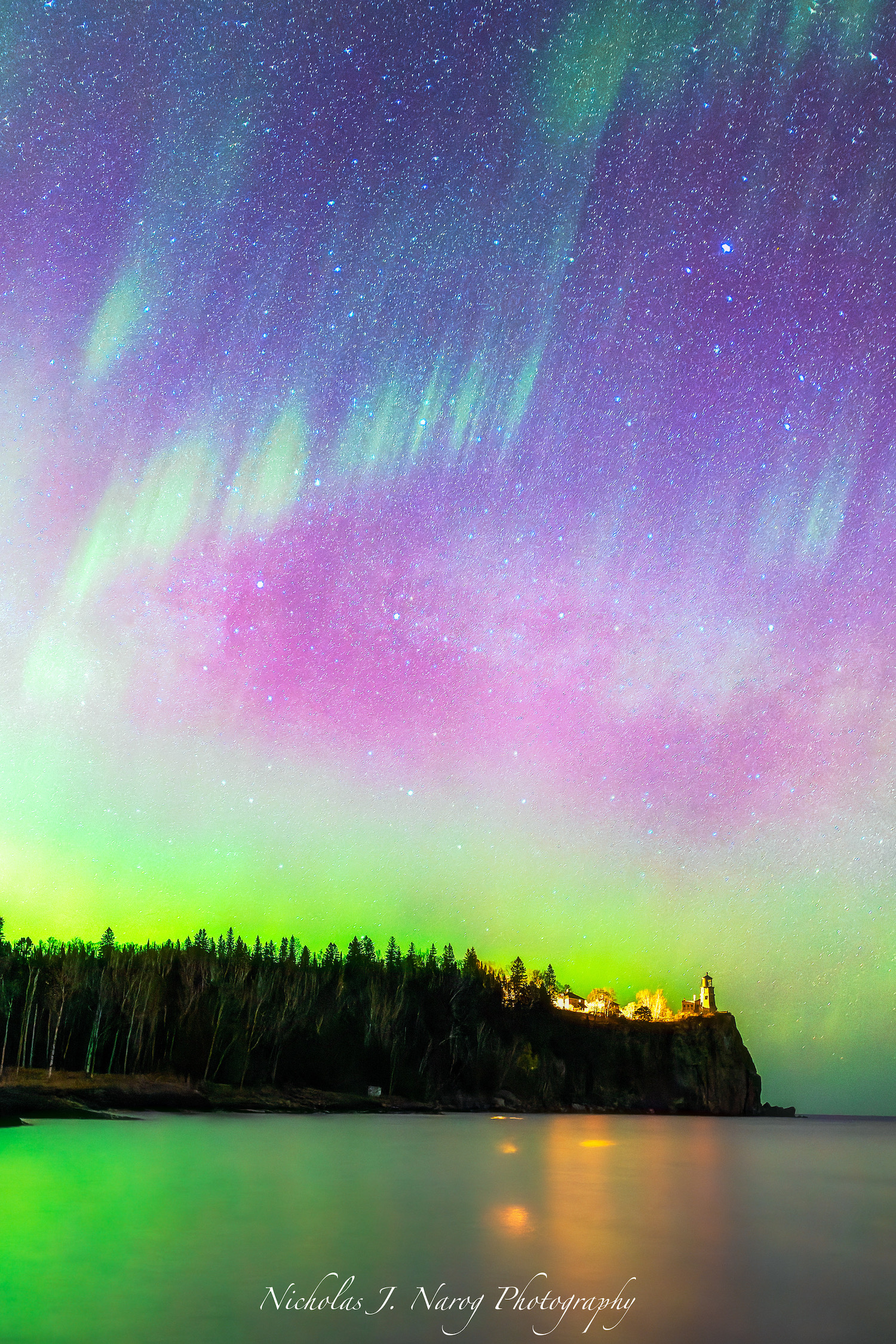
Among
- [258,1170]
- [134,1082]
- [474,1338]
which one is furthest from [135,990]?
[474,1338]

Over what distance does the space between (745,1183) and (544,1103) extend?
10637cm

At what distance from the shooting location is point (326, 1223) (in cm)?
1927

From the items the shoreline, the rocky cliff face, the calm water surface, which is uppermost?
the calm water surface

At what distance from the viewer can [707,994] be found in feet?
623

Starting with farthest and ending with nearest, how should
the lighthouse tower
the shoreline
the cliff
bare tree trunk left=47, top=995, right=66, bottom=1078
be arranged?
1. the lighthouse tower
2. the cliff
3. bare tree trunk left=47, top=995, right=66, bottom=1078
4. the shoreline

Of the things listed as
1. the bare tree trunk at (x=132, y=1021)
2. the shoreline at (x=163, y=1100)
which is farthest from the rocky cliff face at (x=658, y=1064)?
the bare tree trunk at (x=132, y=1021)

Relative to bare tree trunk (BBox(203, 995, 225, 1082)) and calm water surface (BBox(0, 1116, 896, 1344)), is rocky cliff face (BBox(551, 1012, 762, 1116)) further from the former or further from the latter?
calm water surface (BBox(0, 1116, 896, 1344))

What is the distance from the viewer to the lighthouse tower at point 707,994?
188 m

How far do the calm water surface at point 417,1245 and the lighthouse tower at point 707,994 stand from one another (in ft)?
524

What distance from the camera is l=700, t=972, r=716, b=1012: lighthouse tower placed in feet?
618

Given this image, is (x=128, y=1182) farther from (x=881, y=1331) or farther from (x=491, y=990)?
(x=491, y=990)

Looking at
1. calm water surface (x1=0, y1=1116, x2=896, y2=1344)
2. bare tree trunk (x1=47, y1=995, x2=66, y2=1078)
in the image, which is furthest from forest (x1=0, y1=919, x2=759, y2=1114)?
calm water surface (x1=0, y1=1116, x2=896, y2=1344)

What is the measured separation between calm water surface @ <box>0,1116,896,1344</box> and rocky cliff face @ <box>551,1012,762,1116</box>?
4317 inches

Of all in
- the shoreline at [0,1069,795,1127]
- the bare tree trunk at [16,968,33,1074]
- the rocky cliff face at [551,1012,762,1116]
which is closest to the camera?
the shoreline at [0,1069,795,1127]
